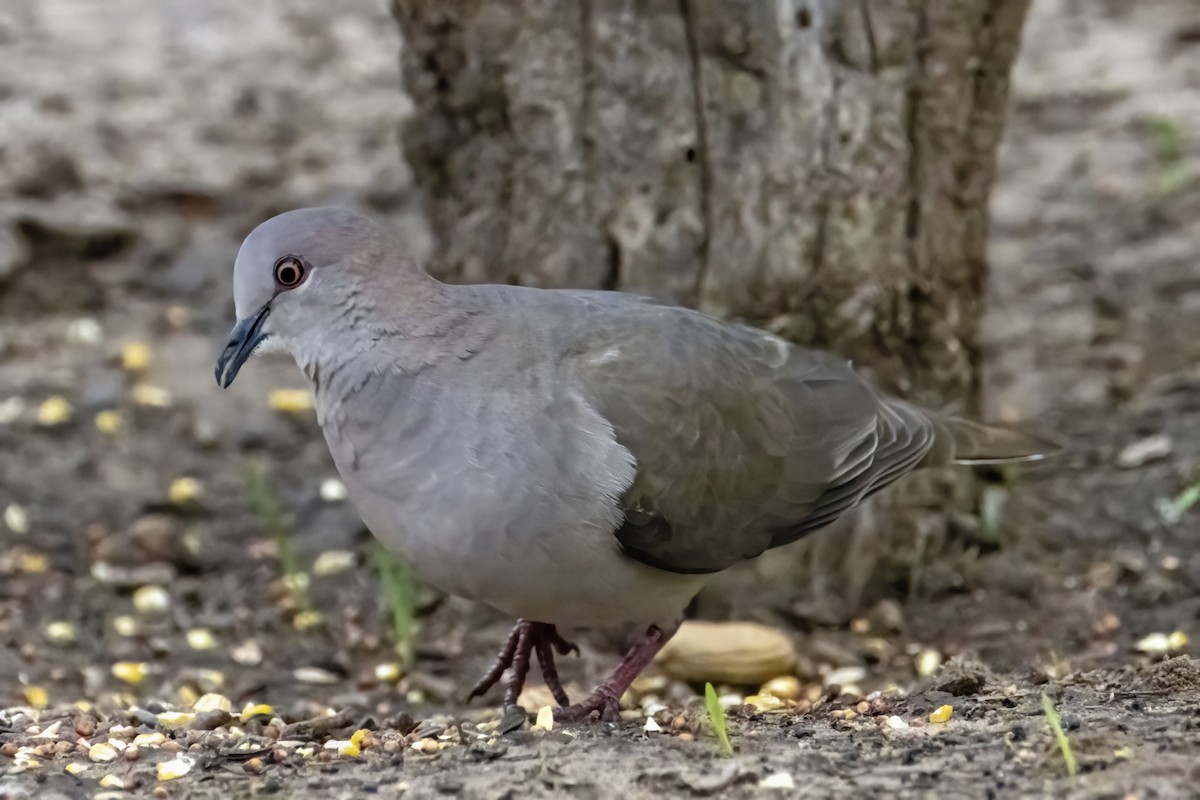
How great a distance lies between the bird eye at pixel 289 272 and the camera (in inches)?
131

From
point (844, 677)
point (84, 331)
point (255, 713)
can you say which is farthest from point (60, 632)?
point (844, 677)

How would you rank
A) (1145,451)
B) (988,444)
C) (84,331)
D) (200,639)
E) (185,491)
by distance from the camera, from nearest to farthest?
(988,444)
(200,639)
(1145,451)
(185,491)
(84,331)

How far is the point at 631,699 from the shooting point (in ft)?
14.2

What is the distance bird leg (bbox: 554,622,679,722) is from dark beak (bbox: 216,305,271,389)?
1.18 meters

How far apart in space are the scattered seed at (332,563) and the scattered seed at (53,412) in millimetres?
1310

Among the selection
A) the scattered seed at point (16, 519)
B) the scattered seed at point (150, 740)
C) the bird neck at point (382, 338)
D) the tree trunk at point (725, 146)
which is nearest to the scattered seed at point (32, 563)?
the scattered seed at point (16, 519)

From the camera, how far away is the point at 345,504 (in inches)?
207

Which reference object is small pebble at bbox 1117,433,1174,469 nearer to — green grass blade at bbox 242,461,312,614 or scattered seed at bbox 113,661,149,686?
green grass blade at bbox 242,461,312,614

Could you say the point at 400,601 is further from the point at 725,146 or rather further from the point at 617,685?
the point at 725,146

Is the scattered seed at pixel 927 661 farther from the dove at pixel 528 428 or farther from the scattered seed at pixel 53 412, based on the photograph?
the scattered seed at pixel 53 412

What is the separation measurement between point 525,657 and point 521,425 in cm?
95

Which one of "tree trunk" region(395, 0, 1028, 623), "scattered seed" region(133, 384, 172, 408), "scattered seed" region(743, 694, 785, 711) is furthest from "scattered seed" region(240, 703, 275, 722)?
"scattered seed" region(133, 384, 172, 408)

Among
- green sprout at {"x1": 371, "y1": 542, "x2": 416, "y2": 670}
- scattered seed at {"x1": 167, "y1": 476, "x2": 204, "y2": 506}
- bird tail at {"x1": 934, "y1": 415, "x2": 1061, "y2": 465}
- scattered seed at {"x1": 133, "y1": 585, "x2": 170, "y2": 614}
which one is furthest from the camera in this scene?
scattered seed at {"x1": 167, "y1": 476, "x2": 204, "y2": 506}

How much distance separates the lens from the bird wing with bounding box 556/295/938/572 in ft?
11.4
